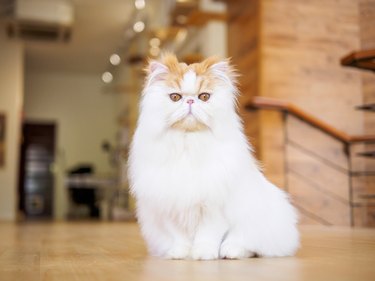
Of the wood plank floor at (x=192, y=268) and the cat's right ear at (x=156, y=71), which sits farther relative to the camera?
the cat's right ear at (x=156, y=71)

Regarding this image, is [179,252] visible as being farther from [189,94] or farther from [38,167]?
[38,167]

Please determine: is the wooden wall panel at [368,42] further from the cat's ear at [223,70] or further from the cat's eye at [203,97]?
the cat's eye at [203,97]

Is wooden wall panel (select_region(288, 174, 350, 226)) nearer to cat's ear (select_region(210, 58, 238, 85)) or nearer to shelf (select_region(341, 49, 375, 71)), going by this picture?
shelf (select_region(341, 49, 375, 71))

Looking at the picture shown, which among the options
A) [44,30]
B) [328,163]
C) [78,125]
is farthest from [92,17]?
[328,163]

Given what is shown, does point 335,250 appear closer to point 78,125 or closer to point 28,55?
point 28,55

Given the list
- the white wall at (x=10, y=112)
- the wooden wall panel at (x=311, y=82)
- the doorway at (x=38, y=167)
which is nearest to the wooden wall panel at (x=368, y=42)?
the wooden wall panel at (x=311, y=82)

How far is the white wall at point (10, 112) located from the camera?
8.68m

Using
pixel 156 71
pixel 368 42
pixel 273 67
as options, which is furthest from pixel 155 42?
pixel 156 71

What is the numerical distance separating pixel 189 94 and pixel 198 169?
9.0 inches

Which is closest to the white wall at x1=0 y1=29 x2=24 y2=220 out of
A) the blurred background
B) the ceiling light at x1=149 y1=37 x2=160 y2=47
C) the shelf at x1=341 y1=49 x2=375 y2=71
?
the blurred background

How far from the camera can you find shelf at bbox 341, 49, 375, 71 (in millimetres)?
2828

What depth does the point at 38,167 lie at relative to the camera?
38.8 ft

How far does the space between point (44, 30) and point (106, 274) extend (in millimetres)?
7189

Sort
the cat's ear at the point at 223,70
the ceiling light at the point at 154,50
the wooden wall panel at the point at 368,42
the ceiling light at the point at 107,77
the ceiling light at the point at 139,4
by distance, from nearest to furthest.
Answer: the cat's ear at the point at 223,70
the wooden wall panel at the point at 368,42
the ceiling light at the point at 154,50
the ceiling light at the point at 139,4
the ceiling light at the point at 107,77
